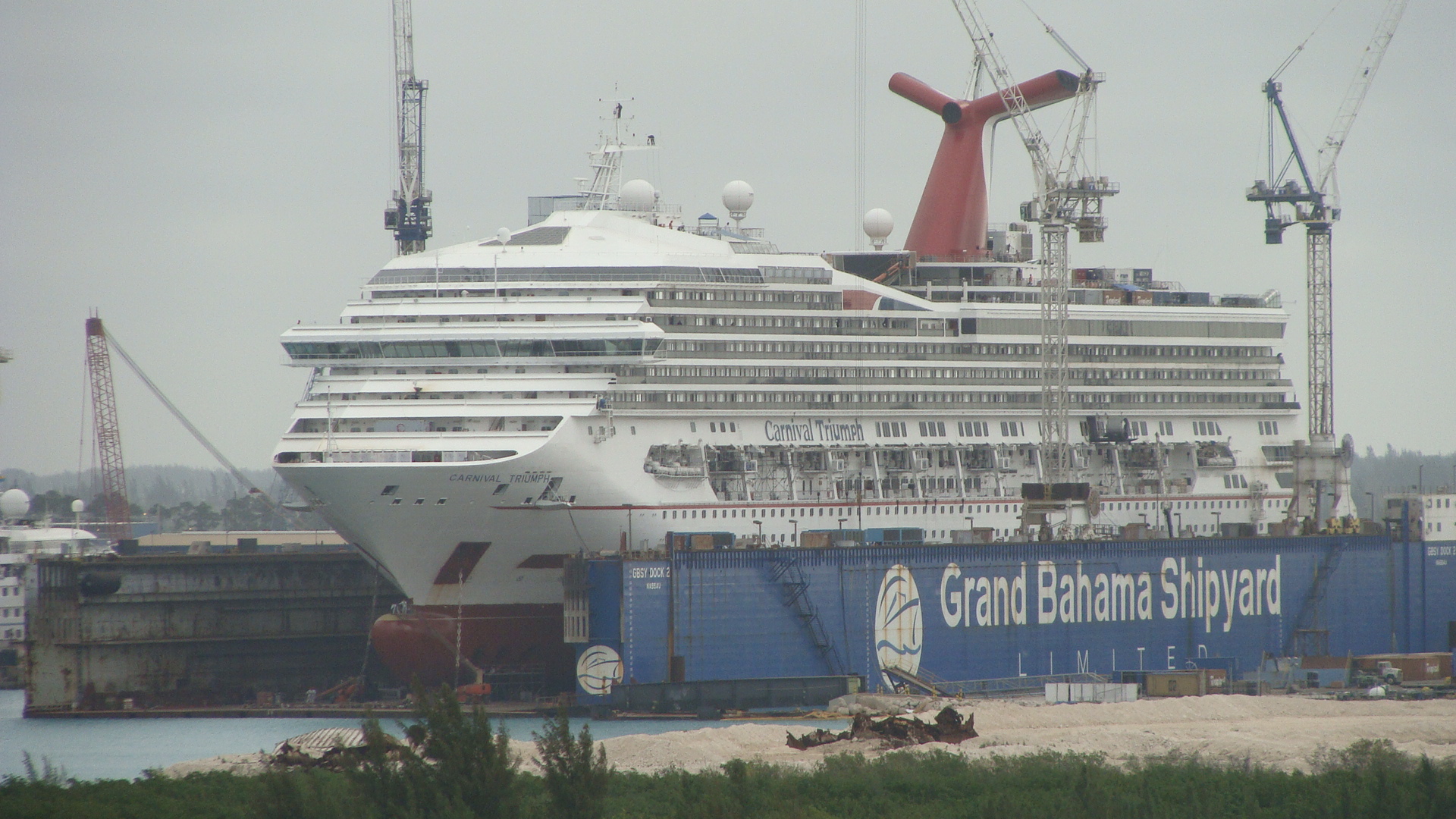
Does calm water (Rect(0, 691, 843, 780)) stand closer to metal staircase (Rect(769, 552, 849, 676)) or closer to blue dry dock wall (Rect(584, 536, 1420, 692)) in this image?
blue dry dock wall (Rect(584, 536, 1420, 692))

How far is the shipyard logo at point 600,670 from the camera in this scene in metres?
66.0

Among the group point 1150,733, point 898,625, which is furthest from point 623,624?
point 1150,733

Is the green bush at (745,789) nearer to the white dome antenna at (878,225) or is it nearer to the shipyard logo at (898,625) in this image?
the shipyard logo at (898,625)

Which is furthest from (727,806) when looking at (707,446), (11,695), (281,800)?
(11,695)

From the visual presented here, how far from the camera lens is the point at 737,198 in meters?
82.7

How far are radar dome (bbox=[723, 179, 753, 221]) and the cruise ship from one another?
0.15 meters

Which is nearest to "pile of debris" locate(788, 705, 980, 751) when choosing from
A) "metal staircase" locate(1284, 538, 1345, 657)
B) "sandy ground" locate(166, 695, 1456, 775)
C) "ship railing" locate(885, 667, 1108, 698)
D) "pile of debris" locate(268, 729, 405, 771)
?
"sandy ground" locate(166, 695, 1456, 775)

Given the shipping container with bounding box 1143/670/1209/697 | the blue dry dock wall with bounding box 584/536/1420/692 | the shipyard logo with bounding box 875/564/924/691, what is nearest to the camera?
the blue dry dock wall with bounding box 584/536/1420/692

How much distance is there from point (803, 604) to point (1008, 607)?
29.2ft

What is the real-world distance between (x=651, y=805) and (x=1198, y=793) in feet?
43.8

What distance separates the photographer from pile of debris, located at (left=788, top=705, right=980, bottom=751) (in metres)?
57.0

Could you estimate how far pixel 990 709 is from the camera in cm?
6450

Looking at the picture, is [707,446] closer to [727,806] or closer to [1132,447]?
[1132,447]

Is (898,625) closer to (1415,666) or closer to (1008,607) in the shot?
(1008,607)
